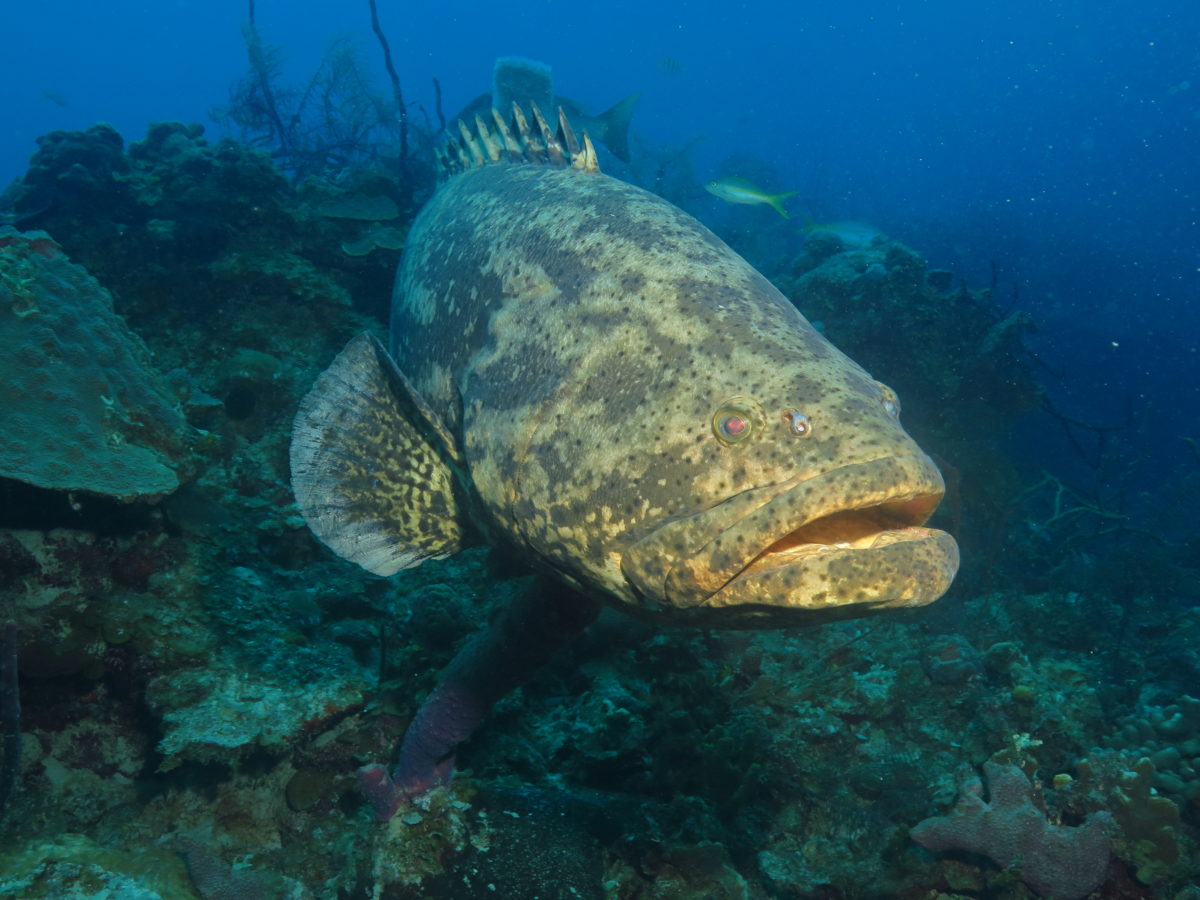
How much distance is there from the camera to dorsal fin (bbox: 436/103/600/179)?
394cm

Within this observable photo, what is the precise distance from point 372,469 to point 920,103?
12019cm

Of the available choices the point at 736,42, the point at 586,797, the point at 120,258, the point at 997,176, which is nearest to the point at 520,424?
the point at 586,797

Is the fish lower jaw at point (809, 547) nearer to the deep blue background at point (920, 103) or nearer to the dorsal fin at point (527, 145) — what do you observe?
the dorsal fin at point (527, 145)

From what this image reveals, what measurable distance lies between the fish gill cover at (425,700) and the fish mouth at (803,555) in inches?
5.7

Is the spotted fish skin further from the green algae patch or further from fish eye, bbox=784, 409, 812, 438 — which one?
the green algae patch

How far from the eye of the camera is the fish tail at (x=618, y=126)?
14.2 m

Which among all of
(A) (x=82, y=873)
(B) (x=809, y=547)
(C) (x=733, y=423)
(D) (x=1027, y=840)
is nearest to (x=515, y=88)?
(C) (x=733, y=423)

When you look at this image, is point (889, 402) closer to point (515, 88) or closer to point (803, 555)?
point (803, 555)

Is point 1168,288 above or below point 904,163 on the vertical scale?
below

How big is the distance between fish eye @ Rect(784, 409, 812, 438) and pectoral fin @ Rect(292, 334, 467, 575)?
1596 mm

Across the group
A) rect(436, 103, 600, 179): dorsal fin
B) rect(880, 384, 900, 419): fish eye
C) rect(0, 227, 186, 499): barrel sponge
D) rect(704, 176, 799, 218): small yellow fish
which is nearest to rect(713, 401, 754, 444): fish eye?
rect(880, 384, 900, 419): fish eye

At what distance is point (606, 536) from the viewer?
227 cm

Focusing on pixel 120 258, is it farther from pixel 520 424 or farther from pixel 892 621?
pixel 892 621

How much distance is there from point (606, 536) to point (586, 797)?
196 centimetres
